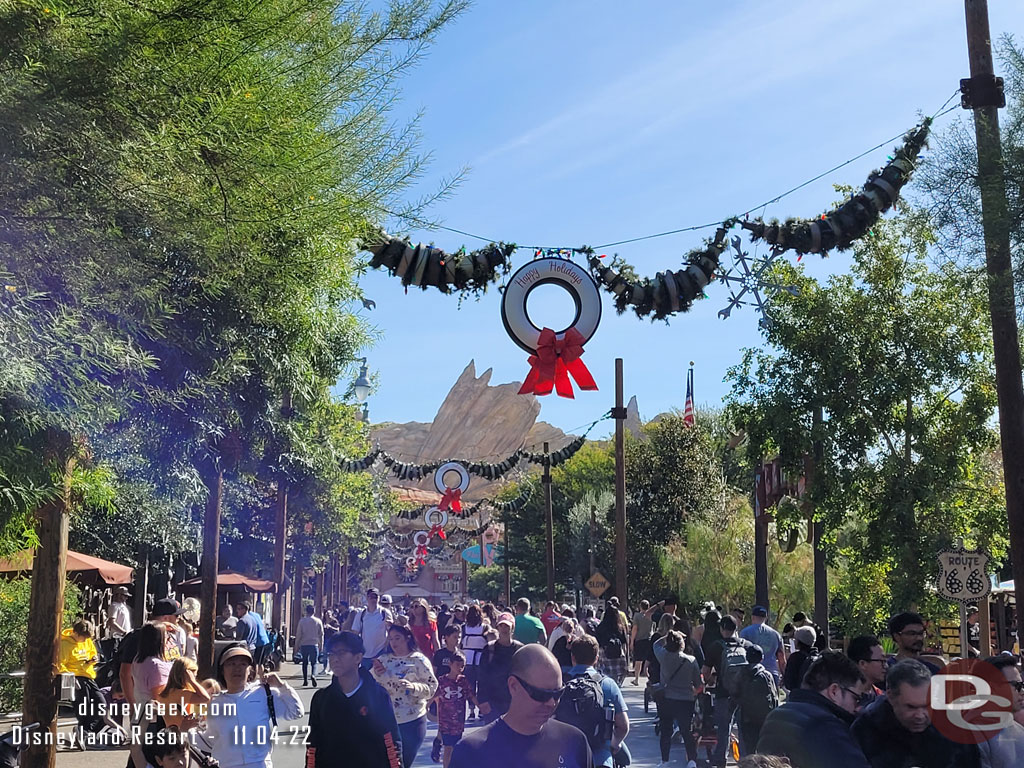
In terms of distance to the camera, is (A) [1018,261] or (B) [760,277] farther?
(B) [760,277]

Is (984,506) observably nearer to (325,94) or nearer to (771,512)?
(771,512)

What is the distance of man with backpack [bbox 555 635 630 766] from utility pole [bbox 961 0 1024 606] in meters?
4.23

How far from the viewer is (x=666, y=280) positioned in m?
12.5

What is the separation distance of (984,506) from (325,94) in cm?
1416

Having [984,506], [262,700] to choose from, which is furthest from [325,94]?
[984,506]

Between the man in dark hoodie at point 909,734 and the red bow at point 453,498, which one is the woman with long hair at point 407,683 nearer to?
the man in dark hoodie at point 909,734

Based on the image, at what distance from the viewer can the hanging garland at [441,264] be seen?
1150cm

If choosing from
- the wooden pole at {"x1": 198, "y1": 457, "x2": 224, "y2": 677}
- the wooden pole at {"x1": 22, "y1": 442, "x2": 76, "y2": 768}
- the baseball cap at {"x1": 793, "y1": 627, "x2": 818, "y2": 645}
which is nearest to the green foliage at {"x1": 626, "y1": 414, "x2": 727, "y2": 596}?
the wooden pole at {"x1": 198, "y1": 457, "x2": 224, "y2": 677}

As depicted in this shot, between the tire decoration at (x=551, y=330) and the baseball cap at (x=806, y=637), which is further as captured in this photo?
the baseball cap at (x=806, y=637)

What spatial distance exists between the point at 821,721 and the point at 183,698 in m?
4.02

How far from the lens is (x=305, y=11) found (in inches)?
293

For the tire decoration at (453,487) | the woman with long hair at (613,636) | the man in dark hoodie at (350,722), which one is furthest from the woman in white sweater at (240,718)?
the tire decoration at (453,487)

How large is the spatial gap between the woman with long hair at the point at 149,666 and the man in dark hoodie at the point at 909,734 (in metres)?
5.57

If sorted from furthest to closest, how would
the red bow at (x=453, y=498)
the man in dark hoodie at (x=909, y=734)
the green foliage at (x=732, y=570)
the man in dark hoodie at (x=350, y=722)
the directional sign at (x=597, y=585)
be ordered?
1. the green foliage at (x=732, y=570)
2. the directional sign at (x=597, y=585)
3. the red bow at (x=453, y=498)
4. the man in dark hoodie at (x=350, y=722)
5. the man in dark hoodie at (x=909, y=734)
